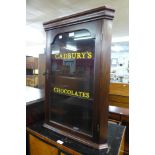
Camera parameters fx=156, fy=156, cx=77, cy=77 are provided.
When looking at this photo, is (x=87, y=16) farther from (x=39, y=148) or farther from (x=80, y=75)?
(x=39, y=148)

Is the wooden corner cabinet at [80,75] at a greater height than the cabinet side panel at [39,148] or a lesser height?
greater

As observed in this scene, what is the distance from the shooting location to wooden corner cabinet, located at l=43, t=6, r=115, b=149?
110cm

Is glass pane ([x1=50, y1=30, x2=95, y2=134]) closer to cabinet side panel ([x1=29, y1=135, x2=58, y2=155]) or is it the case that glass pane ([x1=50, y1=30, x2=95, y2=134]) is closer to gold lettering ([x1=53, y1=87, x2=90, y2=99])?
gold lettering ([x1=53, y1=87, x2=90, y2=99])

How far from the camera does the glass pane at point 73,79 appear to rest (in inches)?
47.1

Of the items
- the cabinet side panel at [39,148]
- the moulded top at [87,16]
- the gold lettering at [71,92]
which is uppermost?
the moulded top at [87,16]

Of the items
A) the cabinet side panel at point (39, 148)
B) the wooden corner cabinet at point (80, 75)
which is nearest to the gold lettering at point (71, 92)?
the wooden corner cabinet at point (80, 75)

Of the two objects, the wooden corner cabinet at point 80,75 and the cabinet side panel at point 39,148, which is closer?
the wooden corner cabinet at point 80,75

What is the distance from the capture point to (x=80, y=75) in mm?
1258

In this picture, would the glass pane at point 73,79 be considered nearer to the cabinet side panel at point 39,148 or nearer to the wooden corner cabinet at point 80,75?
the wooden corner cabinet at point 80,75

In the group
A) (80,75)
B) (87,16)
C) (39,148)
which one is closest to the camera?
(87,16)

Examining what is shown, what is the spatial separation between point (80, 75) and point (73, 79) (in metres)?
0.08

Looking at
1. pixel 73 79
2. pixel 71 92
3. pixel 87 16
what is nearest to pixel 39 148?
pixel 71 92
